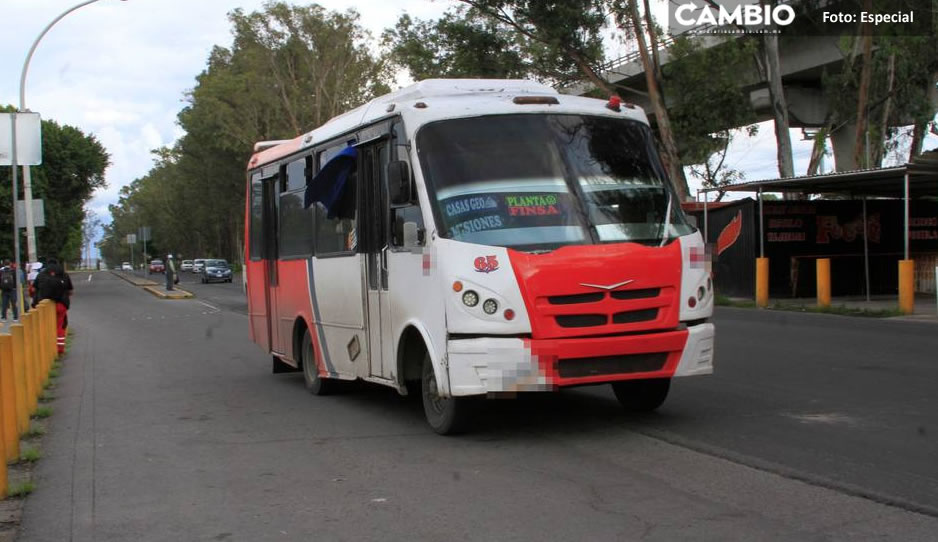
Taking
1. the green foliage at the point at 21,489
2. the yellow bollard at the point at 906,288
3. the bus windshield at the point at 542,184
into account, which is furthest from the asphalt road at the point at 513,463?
the yellow bollard at the point at 906,288

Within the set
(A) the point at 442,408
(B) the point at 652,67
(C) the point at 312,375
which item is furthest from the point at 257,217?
(B) the point at 652,67

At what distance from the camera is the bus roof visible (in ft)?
25.3

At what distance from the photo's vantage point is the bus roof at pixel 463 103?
7.70 metres

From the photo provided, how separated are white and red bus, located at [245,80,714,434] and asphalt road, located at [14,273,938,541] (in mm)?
584

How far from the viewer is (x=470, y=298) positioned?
6.88 meters

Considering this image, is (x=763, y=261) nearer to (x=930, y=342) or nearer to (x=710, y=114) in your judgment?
(x=710, y=114)

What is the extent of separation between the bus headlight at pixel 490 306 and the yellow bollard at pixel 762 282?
17.2m

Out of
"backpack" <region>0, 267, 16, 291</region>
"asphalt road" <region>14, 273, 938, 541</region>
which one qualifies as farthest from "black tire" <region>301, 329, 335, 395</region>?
"backpack" <region>0, 267, 16, 291</region>

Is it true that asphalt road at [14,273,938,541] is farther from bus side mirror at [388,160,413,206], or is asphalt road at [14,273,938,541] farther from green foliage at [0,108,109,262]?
green foliage at [0,108,109,262]

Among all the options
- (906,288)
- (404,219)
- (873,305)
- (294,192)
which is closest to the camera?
(404,219)

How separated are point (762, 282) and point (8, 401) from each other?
18.9 meters

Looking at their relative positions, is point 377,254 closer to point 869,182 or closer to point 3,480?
point 3,480

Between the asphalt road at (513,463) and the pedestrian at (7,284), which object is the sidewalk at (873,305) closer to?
the asphalt road at (513,463)

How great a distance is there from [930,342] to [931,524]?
9.90 meters
